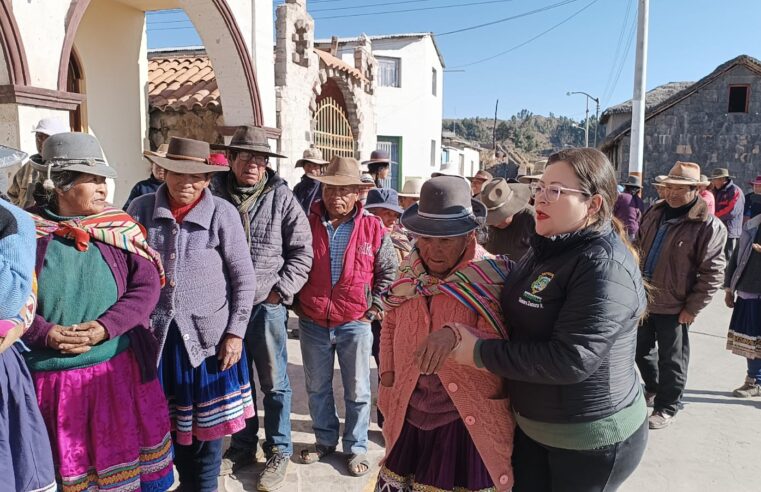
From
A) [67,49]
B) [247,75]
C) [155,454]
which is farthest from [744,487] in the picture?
[247,75]

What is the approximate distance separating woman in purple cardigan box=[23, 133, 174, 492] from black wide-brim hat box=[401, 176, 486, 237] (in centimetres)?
123

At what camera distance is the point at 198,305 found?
8.91ft

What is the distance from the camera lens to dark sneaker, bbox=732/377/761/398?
15.5 feet

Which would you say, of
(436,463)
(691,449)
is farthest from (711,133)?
(436,463)

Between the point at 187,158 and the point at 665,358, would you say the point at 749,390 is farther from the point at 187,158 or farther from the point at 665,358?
the point at 187,158

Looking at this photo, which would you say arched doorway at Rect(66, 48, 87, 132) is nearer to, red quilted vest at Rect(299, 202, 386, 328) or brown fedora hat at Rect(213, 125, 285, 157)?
brown fedora hat at Rect(213, 125, 285, 157)

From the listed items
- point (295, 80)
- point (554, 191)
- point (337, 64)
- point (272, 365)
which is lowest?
point (272, 365)

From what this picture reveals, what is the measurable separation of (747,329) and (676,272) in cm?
136

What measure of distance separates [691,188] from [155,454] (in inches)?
148

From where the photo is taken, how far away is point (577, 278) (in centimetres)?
174

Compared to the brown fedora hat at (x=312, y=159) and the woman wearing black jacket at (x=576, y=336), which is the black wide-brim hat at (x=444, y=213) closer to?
the woman wearing black jacket at (x=576, y=336)

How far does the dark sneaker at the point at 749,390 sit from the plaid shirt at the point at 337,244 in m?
3.71

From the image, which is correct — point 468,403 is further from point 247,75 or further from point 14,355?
point 247,75

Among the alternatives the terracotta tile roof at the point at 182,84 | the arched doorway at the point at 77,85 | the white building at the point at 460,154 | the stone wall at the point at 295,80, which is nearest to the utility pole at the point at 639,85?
the stone wall at the point at 295,80
